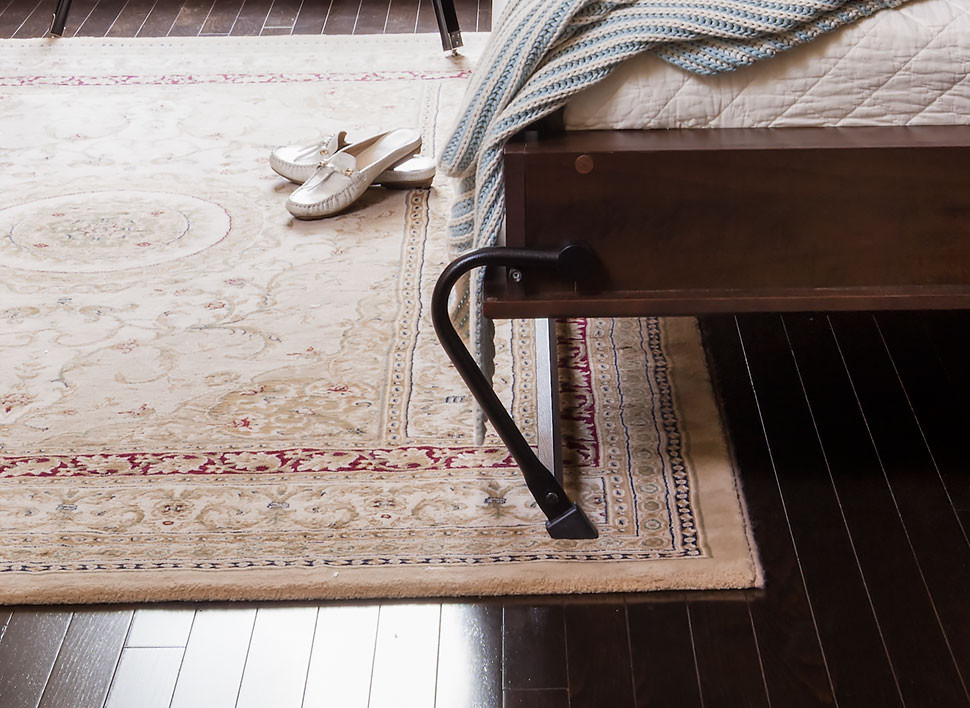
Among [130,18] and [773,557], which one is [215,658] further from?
[130,18]

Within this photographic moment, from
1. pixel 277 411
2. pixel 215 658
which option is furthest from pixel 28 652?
pixel 277 411

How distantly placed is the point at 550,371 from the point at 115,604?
634 millimetres

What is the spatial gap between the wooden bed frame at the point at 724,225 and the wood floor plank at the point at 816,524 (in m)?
0.29

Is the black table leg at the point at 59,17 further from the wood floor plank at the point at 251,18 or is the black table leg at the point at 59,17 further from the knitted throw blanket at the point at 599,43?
the knitted throw blanket at the point at 599,43

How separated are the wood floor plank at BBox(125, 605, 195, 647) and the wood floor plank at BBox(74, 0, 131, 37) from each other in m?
2.34

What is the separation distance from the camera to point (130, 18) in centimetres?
320

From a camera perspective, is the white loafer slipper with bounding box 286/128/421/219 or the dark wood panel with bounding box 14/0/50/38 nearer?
the white loafer slipper with bounding box 286/128/421/219

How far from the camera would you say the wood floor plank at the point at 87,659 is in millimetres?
1124

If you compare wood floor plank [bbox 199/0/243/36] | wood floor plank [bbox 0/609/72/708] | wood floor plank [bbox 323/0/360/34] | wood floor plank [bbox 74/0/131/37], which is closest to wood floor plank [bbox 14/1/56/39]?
wood floor plank [bbox 74/0/131/37]

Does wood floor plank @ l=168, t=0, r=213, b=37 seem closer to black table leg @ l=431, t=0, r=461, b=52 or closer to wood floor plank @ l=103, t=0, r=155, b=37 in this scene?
wood floor plank @ l=103, t=0, r=155, b=37

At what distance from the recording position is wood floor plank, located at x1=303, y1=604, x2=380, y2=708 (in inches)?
44.1

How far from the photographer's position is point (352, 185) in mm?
2074

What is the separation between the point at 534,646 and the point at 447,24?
2.04 meters

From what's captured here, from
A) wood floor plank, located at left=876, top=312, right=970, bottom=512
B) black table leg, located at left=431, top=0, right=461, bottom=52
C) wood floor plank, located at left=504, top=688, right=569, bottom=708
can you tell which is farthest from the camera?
black table leg, located at left=431, top=0, right=461, bottom=52
